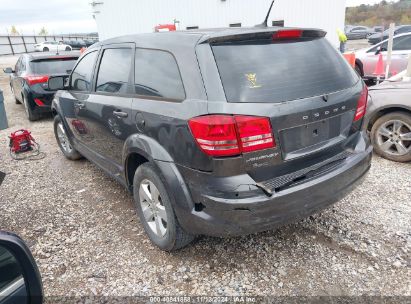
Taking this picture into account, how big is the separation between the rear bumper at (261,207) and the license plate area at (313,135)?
0.73 feet

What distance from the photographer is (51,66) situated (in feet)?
24.8

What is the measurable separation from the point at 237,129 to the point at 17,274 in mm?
1371

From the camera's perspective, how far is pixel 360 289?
2369mm

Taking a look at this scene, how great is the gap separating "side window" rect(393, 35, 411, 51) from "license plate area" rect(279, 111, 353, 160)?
753 centimetres

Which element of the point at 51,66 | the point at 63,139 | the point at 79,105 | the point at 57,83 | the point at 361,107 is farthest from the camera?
the point at 51,66

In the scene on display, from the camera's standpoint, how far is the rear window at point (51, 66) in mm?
7457

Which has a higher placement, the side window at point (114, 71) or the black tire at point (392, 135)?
the side window at point (114, 71)

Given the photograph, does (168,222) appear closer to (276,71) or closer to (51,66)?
(276,71)

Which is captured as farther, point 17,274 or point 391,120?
point 391,120

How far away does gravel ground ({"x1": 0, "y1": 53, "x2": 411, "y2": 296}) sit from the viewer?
2.48 meters

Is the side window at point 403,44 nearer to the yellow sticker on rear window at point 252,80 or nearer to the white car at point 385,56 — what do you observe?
the white car at point 385,56

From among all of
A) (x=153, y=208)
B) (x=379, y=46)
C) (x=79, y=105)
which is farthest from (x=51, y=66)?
(x=379, y=46)

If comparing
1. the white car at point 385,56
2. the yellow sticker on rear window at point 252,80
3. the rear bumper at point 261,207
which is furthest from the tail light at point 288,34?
the white car at point 385,56

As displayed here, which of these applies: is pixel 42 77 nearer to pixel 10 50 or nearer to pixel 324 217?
pixel 324 217
